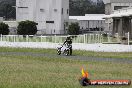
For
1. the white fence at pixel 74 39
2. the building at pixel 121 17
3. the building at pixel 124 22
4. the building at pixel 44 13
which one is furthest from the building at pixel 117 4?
the white fence at pixel 74 39

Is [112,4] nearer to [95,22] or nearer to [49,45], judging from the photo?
[95,22]

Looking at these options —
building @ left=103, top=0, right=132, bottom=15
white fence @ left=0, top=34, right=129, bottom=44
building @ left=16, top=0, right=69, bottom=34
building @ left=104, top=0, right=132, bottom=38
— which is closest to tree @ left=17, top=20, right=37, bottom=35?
building @ left=104, top=0, right=132, bottom=38

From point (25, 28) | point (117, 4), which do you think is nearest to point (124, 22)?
point (25, 28)

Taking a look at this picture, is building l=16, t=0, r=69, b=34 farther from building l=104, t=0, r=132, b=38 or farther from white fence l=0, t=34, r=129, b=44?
white fence l=0, t=34, r=129, b=44

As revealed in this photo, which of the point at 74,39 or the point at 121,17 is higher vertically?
the point at 121,17

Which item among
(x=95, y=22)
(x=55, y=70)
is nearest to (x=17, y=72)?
(x=55, y=70)

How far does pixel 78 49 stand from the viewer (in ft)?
123

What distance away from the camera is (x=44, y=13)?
82.4 metres

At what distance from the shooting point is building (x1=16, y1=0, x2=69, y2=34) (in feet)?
266

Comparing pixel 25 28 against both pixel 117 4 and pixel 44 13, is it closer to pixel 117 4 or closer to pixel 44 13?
pixel 44 13

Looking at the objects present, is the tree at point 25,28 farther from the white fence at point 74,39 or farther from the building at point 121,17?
the white fence at point 74,39

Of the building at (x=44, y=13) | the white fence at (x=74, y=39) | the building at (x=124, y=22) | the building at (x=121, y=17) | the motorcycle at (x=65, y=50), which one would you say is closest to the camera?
the motorcycle at (x=65, y=50)

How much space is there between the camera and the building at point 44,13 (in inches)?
3194

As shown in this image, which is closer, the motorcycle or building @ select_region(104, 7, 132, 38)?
the motorcycle
